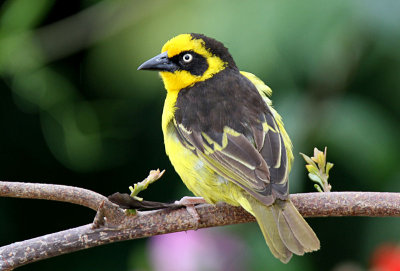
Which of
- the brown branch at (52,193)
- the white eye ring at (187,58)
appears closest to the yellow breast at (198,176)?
the white eye ring at (187,58)

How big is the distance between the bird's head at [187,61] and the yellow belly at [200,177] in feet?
1.16

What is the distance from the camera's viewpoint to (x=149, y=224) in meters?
2.11

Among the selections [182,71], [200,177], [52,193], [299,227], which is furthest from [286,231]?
[182,71]

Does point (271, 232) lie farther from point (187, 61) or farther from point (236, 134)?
point (187, 61)

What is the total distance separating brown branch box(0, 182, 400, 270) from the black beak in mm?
883

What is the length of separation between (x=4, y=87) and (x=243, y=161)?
6.38ft

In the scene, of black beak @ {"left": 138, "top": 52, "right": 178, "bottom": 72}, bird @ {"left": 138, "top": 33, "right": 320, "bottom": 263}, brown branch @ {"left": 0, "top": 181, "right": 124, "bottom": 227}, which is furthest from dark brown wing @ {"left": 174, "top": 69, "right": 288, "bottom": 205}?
brown branch @ {"left": 0, "top": 181, "right": 124, "bottom": 227}

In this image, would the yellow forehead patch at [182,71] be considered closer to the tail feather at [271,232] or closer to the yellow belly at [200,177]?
the yellow belly at [200,177]

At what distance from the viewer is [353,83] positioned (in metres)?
3.64

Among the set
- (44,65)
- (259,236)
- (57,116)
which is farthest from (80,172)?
(259,236)

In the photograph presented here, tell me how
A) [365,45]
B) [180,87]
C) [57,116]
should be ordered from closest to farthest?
[180,87] < [365,45] < [57,116]

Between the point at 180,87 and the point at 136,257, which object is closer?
the point at 180,87

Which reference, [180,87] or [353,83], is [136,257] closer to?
[180,87]

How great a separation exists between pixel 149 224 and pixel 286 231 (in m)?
0.48
